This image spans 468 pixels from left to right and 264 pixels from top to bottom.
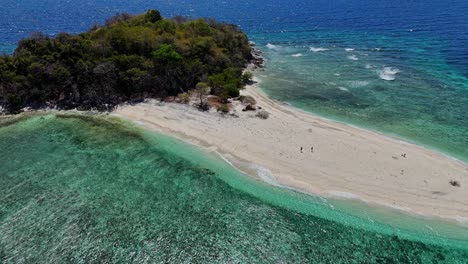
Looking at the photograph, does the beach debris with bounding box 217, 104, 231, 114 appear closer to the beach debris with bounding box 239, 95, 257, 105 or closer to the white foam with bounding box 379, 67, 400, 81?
the beach debris with bounding box 239, 95, 257, 105

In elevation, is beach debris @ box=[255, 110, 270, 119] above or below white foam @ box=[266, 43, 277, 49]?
below

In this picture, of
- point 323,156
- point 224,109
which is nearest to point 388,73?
point 323,156

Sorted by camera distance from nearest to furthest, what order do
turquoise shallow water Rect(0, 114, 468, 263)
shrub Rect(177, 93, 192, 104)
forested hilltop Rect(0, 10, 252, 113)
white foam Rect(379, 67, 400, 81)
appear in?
turquoise shallow water Rect(0, 114, 468, 263)
forested hilltop Rect(0, 10, 252, 113)
shrub Rect(177, 93, 192, 104)
white foam Rect(379, 67, 400, 81)

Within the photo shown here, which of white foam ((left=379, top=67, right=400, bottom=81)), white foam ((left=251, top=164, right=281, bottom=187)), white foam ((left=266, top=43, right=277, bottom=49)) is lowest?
white foam ((left=251, top=164, right=281, bottom=187))

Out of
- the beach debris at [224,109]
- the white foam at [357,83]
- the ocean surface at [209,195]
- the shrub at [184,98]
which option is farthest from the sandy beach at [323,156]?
the white foam at [357,83]

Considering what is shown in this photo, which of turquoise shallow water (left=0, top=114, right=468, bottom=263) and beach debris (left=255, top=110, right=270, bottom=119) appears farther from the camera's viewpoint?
beach debris (left=255, top=110, right=270, bottom=119)

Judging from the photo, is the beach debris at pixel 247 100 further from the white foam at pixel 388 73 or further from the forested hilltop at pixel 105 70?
the white foam at pixel 388 73

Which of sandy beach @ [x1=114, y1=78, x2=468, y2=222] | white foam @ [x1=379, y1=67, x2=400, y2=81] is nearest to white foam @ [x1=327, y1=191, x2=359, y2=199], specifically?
sandy beach @ [x1=114, y1=78, x2=468, y2=222]

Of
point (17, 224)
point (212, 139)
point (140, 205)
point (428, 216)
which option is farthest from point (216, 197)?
point (428, 216)

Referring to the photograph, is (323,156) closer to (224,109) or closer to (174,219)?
(224,109)
